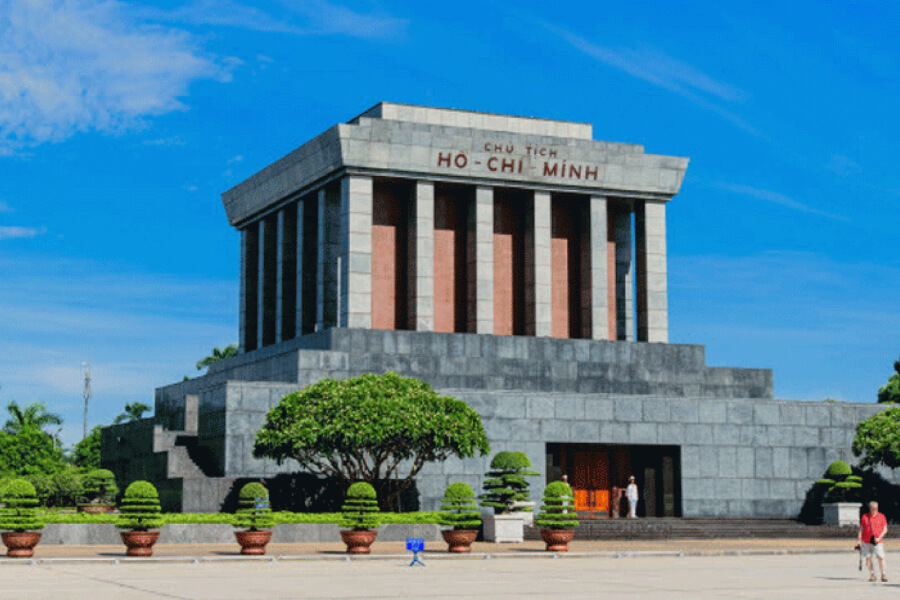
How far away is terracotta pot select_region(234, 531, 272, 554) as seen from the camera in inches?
1350

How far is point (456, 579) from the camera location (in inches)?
1009

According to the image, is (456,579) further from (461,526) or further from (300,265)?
(300,265)

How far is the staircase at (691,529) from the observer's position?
4459 cm

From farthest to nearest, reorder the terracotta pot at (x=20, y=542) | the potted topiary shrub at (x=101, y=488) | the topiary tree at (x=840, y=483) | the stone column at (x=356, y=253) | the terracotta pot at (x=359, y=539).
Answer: the stone column at (x=356, y=253), the potted topiary shrub at (x=101, y=488), the topiary tree at (x=840, y=483), the terracotta pot at (x=359, y=539), the terracotta pot at (x=20, y=542)

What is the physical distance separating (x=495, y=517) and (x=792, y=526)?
1331 centimetres

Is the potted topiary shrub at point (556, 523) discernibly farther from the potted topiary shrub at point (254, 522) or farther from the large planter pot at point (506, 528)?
the potted topiary shrub at point (254, 522)

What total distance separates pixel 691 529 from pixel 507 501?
842 cm


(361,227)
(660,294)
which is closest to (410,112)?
(361,227)

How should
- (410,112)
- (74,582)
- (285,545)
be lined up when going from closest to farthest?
1. (74,582)
2. (285,545)
3. (410,112)

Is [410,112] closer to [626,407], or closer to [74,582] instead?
[626,407]

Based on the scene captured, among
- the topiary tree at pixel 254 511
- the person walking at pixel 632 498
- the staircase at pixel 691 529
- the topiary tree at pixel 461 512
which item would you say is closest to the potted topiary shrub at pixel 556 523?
the topiary tree at pixel 461 512

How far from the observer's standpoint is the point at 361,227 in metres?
54.9

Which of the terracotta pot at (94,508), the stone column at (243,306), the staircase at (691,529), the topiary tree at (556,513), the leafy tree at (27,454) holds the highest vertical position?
the stone column at (243,306)

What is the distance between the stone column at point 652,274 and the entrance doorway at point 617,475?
8893 mm
